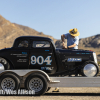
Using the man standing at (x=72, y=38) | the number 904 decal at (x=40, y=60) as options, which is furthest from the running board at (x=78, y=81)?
the man standing at (x=72, y=38)

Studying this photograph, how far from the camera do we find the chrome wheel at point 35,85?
6652 mm

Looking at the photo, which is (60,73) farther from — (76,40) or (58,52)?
(76,40)

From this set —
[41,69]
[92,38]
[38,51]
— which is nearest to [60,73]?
[41,69]

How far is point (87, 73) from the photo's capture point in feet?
22.3

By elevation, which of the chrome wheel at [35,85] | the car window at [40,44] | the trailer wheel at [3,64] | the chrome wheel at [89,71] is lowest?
the chrome wheel at [35,85]

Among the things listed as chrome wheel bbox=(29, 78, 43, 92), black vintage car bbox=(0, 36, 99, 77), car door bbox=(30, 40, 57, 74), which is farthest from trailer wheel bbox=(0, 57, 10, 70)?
chrome wheel bbox=(29, 78, 43, 92)

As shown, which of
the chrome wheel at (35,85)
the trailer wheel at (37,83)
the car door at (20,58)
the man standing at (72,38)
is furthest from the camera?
the man standing at (72,38)

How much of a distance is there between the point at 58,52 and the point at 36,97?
6.04 ft

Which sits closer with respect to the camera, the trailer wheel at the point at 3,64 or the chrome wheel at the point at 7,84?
the chrome wheel at the point at 7,84

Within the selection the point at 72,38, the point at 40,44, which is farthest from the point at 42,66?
the point at 72,38

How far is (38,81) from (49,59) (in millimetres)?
917

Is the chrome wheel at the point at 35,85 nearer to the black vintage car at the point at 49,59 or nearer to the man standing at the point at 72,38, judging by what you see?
the black vintage car at the point at 49,59

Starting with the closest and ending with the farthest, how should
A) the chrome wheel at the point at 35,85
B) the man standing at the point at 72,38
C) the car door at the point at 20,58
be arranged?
the chrome wheel at the point at 35,85 → the car door at the point at 20,58 → the man standing at the point at 72,38

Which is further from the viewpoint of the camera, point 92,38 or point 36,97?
point 92,38
